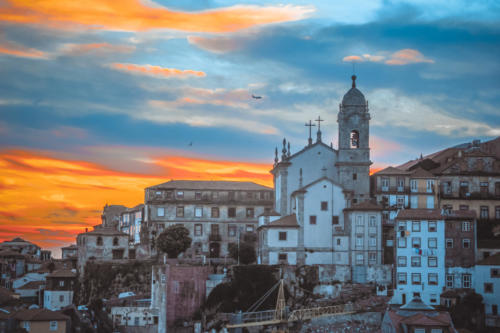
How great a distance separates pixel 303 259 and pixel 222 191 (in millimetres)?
27817

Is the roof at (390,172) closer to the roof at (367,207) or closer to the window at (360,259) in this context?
the roof at (367,207)

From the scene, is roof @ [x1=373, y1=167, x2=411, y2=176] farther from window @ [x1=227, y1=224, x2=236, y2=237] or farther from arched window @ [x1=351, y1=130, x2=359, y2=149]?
window @ [x1=227, y1=224, x2=236, y2=237]

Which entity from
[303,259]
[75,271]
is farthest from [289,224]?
[75,271]

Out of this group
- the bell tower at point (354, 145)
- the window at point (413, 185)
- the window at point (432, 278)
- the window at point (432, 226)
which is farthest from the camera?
the window at point (413, 185)

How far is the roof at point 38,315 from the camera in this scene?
91000 millimetres

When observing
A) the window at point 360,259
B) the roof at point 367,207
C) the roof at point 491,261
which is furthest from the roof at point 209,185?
the roof at point 491,261

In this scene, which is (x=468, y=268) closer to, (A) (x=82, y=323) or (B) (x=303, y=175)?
(B) (x=303, y=175)

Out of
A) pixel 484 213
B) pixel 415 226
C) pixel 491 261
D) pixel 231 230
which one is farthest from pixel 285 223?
pixel 484 213

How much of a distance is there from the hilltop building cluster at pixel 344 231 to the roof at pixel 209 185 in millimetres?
197

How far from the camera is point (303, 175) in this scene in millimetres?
103500

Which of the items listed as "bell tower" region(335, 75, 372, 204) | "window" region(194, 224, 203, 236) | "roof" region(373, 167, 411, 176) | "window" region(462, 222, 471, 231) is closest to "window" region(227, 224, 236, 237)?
"window" region(194, 224, 203, 236)

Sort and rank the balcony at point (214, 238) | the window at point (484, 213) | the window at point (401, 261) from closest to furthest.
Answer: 1. the window at point (401, 261)
2. the window at point (484, 213)
3. the balcony at point (214, 238)

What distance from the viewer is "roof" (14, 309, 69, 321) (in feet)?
299

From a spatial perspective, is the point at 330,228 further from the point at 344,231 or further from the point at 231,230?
the point at 231,230
